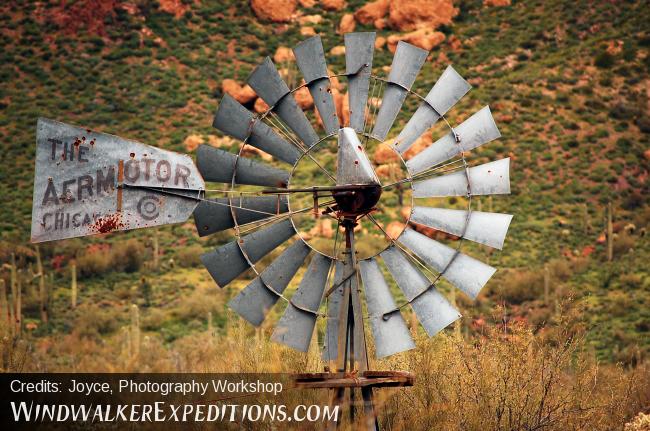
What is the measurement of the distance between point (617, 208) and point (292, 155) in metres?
25.1

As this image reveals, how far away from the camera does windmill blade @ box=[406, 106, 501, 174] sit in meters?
10.8

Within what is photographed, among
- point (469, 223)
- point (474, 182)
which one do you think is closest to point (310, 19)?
point (474, 182)

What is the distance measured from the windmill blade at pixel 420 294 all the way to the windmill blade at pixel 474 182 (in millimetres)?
703

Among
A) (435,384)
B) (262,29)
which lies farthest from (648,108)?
(435,384)

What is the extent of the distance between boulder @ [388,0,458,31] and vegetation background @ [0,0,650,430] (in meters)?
0.09

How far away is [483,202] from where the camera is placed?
3186cm

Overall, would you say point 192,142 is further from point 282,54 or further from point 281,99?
point 281,99

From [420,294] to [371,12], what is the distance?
3991cm

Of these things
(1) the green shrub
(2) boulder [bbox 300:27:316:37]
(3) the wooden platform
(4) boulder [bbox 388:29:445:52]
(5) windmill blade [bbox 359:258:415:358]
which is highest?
(2) boulder [bbox 300:27:316:37]

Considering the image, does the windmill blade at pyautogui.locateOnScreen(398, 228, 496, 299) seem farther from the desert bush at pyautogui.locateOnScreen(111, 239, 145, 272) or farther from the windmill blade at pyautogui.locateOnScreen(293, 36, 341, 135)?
the desert bush at pyautogui.locateOnScreen(111, 239, 145, 272)

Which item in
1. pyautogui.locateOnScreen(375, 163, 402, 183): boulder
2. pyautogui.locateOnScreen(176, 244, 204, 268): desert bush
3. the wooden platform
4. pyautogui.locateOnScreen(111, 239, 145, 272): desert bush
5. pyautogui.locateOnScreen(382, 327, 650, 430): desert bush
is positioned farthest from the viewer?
pyautogui.locateOnScreen(375, 163, 402, 183): boulder

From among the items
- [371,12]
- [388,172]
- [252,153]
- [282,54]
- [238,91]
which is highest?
[371,12]

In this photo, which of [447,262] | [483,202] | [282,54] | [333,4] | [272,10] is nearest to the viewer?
[447,262]

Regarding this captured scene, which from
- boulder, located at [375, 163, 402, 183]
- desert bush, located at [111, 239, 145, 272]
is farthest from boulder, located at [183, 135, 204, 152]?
boulder, located at [375, 163, 402, 183]
